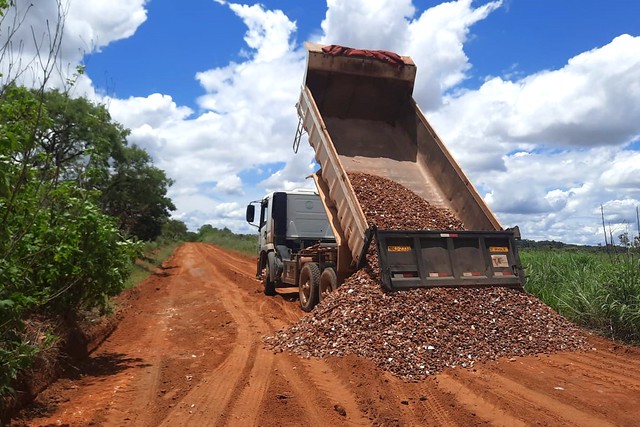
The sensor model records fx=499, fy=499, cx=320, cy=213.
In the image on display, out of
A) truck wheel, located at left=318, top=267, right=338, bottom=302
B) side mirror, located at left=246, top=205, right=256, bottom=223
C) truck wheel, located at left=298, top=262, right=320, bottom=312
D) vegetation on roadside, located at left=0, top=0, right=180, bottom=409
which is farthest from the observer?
side mirror, located at left=246, top=205, right=256, bottom=223

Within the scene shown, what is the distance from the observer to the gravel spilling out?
19.3 feet

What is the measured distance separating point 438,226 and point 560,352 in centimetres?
278

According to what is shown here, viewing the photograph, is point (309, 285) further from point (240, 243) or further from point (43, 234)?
point (240, 243)

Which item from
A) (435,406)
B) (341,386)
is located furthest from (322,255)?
(435,406)

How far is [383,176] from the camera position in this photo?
33.1 feet

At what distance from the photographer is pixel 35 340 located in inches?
193

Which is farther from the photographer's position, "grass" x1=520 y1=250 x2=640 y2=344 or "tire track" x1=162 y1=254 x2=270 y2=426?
Answer: "grass" x1=520 y1=250 x2=640 y2=344

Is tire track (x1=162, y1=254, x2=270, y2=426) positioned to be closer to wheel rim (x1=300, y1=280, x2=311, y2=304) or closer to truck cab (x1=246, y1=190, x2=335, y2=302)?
wheel rim (x1=300, y1=280, x2=311, y2=304)

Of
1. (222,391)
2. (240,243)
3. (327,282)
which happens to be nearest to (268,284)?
(327,282)

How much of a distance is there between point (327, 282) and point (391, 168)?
3.14 m

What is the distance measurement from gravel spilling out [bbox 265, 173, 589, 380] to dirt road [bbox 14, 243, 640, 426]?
0.25 metres

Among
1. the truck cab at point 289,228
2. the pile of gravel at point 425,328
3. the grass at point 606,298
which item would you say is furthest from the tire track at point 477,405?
the truck cab at point 289,228

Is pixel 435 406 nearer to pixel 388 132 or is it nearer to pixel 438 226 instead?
pixel 438 226

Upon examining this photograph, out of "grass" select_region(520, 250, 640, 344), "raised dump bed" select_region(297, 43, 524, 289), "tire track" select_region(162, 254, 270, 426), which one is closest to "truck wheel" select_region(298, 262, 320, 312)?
"raised dump bed" select_region(297, 43, 524, 289)
